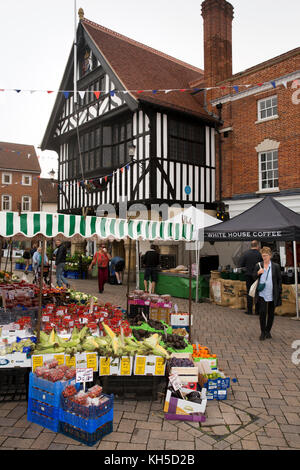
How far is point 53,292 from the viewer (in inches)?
295

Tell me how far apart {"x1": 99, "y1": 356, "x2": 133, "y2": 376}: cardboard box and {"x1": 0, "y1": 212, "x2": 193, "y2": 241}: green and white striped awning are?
77.4 inches

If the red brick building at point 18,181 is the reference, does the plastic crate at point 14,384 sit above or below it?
below

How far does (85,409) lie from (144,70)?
1584cm

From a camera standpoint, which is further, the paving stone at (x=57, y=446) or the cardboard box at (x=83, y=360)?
the cardboard box at (x=83, y=360)

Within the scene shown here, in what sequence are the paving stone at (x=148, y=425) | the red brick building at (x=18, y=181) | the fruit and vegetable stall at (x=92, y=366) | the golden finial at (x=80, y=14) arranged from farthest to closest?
the red brick building at (x=18, y=181)
the golden finial at (x=80, y=14)
the paving stone at (x=148, y=425)
the fruit and vegetable stall at (x=92, y=366)

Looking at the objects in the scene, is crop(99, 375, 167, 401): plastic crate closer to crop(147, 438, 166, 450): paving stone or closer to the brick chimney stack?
crop(147, 438, 166, 450): paving stone

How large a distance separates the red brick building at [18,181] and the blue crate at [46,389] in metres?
37.1

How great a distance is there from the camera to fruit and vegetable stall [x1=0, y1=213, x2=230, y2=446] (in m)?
3.39

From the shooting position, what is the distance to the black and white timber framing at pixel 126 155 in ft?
44.8

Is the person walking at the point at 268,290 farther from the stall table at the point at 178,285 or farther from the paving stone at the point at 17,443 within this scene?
the paving stone at the point at 17,443

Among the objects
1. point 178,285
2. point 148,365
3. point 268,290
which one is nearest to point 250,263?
point 268,290

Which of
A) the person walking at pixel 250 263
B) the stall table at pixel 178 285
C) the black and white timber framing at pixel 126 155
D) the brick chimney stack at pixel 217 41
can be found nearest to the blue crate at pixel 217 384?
the person walking at pixel 250 263
